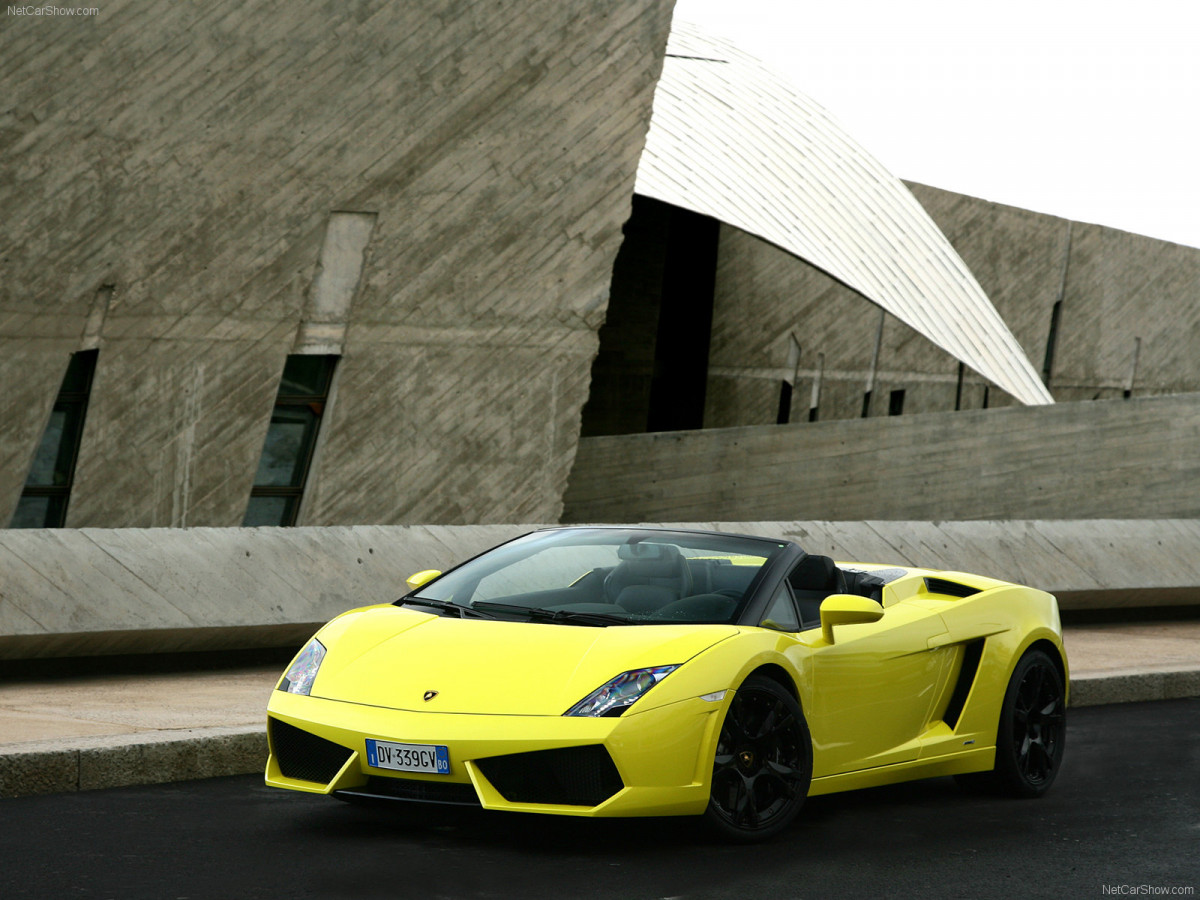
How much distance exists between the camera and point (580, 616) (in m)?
5.68

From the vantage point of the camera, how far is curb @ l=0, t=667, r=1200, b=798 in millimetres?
5980

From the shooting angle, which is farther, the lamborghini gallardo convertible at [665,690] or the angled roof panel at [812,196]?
the angled roof panel at [812,196]

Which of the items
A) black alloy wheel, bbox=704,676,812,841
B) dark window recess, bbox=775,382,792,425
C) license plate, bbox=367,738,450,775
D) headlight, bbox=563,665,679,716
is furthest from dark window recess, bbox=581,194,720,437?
license plate, bbox=367,738,450,775

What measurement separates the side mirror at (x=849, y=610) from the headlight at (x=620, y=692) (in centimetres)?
78

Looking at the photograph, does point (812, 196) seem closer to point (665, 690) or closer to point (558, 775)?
point (665, 690)

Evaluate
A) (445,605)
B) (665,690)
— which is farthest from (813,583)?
(445,605)

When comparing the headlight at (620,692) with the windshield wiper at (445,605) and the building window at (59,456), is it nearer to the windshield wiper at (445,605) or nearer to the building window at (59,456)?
the windshield wiper at (445,605)

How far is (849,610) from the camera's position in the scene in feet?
18.7

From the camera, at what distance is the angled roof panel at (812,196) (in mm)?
24016

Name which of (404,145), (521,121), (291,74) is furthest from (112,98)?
(521,121)

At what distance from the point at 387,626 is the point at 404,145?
12.6m

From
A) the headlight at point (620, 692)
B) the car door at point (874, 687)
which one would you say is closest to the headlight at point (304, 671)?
the headlight at point (620, 692)

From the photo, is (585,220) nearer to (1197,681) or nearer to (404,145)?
(404,145)

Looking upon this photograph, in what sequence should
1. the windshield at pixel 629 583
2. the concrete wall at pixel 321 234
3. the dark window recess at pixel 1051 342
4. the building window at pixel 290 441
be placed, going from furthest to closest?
the dark window recess at pixel 1051 342 → the building window at pixel 290 441 → the concrete wall at pixel 321 234 → the windshield at pixel 629 583
